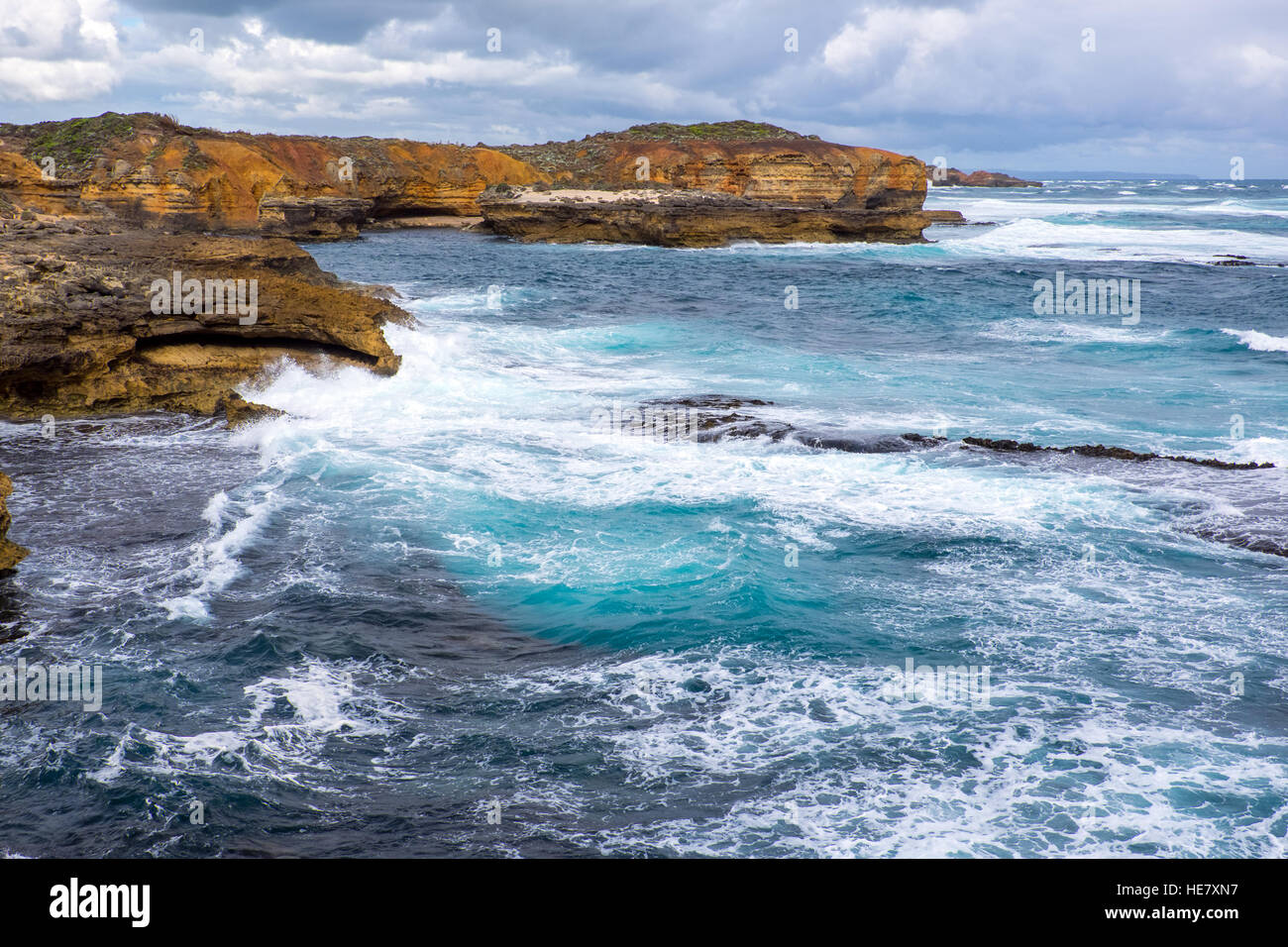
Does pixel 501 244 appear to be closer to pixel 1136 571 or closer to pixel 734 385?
pixel 734 385

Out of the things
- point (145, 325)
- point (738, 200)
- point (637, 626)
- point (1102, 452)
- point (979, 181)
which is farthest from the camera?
point (979, 181)

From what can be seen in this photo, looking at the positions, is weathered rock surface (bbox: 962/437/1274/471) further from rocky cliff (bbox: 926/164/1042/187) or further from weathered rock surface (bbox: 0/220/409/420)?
rocky cliff (bbox: 926/164/1042/187)

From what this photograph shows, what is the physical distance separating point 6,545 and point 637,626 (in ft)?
17.8

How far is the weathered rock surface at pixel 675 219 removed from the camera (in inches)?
1966

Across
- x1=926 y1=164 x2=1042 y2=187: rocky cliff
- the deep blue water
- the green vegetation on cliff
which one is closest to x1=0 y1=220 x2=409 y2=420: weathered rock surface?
the deep blue water

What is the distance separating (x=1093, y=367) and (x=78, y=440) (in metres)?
18.9

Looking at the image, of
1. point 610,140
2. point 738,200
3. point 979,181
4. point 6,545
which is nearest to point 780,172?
point 738,200

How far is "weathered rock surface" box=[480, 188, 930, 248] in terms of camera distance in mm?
49938

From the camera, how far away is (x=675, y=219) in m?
49.5

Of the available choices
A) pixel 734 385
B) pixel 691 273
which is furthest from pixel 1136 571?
pixel 691 273

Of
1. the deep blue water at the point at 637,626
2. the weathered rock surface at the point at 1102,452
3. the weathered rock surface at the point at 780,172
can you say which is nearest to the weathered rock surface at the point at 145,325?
the deep blue water at the point at 637,626

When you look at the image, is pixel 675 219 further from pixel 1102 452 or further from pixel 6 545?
pixel 6 545

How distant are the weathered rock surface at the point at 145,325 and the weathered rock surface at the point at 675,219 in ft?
118

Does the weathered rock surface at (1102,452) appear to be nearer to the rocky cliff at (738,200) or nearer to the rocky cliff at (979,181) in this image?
the rocky cliff at (738,200)
